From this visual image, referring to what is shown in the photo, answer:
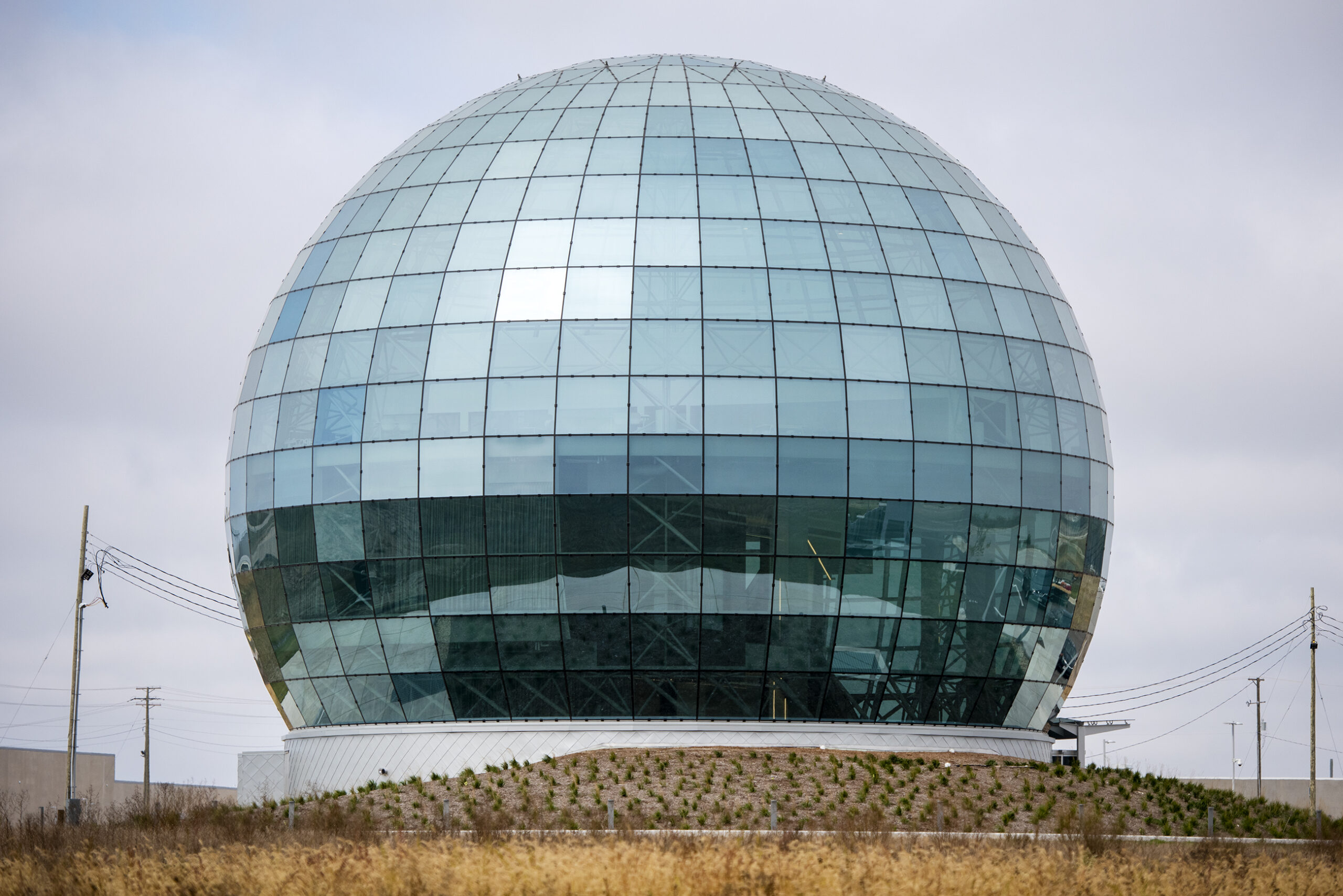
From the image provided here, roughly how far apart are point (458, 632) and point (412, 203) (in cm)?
1028

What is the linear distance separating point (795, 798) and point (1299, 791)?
43995 mm

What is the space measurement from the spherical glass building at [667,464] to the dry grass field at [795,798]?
5.94 ft

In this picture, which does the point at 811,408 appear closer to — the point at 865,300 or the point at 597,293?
the point at 865,300

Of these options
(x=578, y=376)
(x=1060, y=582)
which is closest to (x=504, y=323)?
(x=578, y=376)

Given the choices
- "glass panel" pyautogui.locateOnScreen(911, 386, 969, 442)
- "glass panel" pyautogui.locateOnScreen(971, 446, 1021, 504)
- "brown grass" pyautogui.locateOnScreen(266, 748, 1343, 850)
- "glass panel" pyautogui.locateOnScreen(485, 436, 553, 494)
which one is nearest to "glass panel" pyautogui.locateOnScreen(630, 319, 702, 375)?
"glass panel" pyautogui.locateOnScreen(485, 436, 553, 494)

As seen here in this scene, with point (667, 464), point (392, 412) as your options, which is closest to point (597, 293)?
point (667, 464)

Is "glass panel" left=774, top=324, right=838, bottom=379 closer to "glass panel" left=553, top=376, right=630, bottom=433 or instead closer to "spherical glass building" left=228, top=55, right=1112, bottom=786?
"spherical glass building" left=228, top=55, right=1112, bottom=786

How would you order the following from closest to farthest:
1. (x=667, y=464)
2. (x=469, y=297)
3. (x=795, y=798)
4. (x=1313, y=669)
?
1. (x=795, y=798)
2. (x=667, y=464)
3. (x=469, y=297)
4. (x=1313, y=669)

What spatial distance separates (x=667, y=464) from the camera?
32.4m

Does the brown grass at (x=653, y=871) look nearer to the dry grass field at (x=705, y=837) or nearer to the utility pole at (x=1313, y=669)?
the dry grass field at (x=705, y=837)

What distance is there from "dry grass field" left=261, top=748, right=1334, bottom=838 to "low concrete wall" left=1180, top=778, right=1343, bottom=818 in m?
28.8

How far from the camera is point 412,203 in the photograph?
37.4 meters

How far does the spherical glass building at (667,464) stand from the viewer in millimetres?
32688

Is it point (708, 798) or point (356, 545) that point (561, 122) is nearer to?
point (356, 545)
